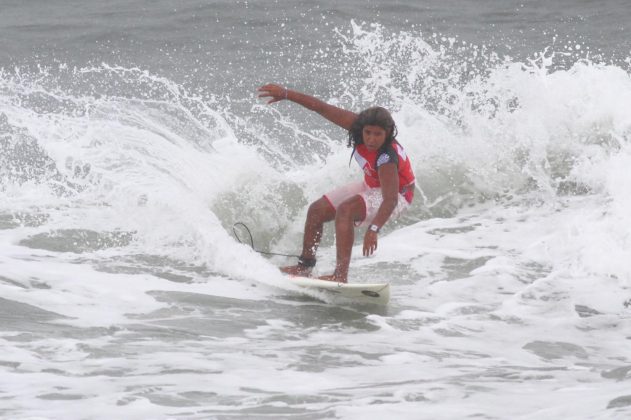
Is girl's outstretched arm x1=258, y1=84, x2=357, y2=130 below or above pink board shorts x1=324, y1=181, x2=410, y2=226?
above

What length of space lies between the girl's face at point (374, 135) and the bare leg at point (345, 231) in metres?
0.43

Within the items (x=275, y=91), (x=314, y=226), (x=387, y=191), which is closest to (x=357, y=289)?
(x=387, y=191)

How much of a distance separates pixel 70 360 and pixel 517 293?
3364 millimetres

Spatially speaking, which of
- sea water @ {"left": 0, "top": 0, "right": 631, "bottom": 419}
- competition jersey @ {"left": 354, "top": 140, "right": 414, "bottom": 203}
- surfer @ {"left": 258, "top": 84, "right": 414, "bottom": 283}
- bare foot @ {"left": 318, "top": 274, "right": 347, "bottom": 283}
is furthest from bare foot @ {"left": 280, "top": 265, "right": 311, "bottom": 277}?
competition jersey @ {"left": 354, "top": 140, "right": 414, "bottom": 203}

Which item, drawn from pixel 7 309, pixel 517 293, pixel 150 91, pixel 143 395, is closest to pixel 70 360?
pixel 143 395

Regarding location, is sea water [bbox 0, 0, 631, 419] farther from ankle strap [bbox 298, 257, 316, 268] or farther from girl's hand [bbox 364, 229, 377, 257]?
girl's hand [bbox 364, 229, 377, 257]

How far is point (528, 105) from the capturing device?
1138 centimetres

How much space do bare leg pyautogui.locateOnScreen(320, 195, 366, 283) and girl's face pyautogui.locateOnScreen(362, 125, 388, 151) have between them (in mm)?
428

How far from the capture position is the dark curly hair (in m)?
7.37

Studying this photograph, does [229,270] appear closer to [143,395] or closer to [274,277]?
[274,277]

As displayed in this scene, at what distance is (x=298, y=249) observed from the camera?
9.10 metres

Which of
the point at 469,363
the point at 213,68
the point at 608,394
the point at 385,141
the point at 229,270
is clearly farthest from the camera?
the point at 213,68

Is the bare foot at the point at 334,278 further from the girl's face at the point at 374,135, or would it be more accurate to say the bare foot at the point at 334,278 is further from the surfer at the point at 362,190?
the girl's face at the point at 374,135

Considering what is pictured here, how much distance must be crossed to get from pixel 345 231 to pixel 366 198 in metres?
0.32
